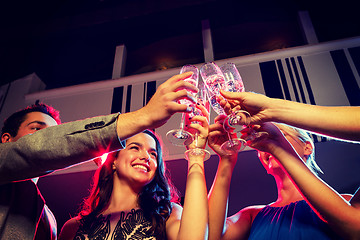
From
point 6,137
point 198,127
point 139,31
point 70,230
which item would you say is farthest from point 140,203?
point 139,31

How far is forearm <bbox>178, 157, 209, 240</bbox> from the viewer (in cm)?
117

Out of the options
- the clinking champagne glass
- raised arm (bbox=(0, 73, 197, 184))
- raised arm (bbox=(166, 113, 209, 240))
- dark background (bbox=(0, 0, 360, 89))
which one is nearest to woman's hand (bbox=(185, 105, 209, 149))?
raised arm (bbox=(166, 113, 209, 240))

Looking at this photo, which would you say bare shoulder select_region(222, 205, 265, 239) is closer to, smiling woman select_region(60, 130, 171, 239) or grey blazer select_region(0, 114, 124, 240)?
smiling woman select_region(60, 130, 171, 239)

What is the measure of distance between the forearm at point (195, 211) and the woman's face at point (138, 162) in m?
0.55

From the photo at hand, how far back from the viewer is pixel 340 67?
2.89m

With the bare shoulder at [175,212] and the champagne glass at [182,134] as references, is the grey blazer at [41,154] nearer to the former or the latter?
the champagne glass at [182,134]

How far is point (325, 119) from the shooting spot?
98 centimetres

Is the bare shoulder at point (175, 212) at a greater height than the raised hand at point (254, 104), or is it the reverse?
the raised hand at point (254, 104)

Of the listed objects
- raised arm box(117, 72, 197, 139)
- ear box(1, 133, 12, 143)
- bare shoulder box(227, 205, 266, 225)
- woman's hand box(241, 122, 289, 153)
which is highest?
ear box(1, 133, 12, 143)

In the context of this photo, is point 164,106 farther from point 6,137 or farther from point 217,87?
point 6,137

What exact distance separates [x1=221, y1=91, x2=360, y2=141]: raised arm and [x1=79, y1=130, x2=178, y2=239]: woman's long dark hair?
860 millimetres

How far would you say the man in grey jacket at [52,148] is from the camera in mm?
854

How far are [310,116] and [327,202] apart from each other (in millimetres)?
429

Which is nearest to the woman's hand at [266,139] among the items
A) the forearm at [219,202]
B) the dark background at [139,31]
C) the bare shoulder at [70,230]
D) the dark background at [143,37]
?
the forearm at [219,202]
